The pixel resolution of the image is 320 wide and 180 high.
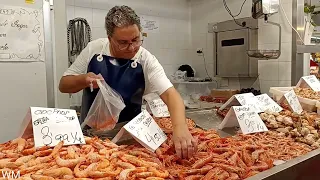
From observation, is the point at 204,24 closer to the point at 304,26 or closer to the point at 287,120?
the point at 304,26

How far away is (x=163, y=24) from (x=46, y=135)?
164 inches

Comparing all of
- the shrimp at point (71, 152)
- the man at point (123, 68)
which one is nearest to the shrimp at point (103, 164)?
the shrimp at point (71, 152)

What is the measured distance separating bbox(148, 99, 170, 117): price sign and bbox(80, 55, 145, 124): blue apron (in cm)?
20

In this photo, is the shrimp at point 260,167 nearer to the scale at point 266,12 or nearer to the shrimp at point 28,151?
the shrimp at point 28,151

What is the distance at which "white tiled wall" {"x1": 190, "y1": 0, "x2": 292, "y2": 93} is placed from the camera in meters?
3.84

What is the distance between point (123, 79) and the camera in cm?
212

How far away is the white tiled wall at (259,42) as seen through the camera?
151 inches

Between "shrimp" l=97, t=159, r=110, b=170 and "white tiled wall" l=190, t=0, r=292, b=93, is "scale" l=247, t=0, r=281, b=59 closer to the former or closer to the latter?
"white tiled wall" l=190, t=0, r=292, b=93

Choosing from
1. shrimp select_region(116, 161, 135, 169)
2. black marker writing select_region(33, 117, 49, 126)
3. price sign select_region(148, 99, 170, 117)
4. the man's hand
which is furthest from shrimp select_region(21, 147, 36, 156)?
price sign select_region(148, 99, 170, 117)

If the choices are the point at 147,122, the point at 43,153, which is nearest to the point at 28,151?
the point at 43,153

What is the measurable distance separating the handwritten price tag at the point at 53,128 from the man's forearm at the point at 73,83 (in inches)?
20.4

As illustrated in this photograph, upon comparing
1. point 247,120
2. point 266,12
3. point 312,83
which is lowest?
point 247,120

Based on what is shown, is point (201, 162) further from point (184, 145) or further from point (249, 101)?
point (249, 101)

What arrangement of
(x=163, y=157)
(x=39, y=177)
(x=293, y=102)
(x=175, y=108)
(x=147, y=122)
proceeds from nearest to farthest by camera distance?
(x=39, y=177) < (x=163, y=157) < (x=147, y=122) < (x=175, y=108) < (x=293, y=102)
